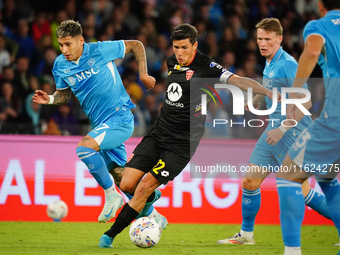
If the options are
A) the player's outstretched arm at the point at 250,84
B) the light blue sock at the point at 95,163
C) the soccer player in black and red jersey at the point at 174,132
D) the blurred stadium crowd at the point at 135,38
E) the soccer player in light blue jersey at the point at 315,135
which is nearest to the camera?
the soccer player in light blue jersey at the point at 315,135

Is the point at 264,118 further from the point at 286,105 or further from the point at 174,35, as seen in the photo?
the point at 174,35

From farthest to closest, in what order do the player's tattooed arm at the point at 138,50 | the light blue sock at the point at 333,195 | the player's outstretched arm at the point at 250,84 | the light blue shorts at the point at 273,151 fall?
1. the player's tattooed arm at the point at 138,50
2. the light blue shorts at the point at 273,151
3. the player's outstretched arm at the point at 250,84
4. the light blue sock at the point at 333,195

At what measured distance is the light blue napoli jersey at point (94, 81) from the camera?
21.6ft

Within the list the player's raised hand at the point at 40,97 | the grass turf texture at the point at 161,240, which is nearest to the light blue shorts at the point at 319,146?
the grass turf texture at the point at 161,240

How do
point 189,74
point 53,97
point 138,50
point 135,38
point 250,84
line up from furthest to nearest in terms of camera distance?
point 135,38 → point 138,50 → point 53,97 → point 189,74 → point 250,84

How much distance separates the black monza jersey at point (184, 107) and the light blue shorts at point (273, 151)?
2.45 feet

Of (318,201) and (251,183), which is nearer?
(251,183)

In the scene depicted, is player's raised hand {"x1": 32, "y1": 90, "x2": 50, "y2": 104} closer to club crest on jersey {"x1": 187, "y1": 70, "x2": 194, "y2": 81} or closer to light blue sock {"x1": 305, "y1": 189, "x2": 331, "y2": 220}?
club crest on jersey {"x1": 187, "y1": 70, "x2": 194, "y2": 81}

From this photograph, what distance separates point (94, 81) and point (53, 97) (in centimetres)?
52

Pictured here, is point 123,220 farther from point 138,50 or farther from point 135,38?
point 135,38

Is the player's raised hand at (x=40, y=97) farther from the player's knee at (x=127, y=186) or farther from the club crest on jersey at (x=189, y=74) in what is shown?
the club crest on jersey at (x=189, y=74)

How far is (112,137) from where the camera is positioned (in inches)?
251

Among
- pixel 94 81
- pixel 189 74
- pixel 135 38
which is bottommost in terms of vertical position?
pixel 94 81

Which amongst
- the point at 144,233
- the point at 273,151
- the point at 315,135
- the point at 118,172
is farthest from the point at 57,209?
the point at 315,135
